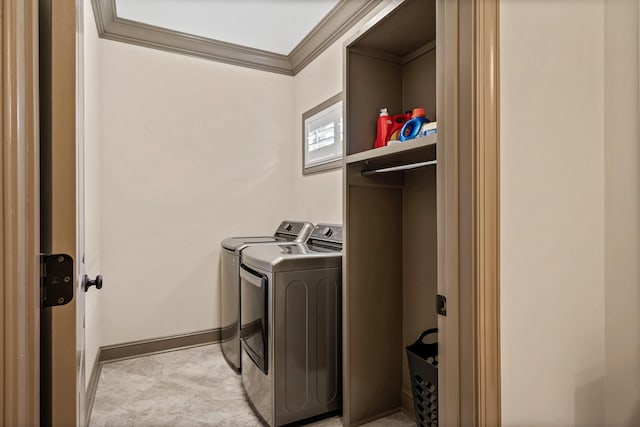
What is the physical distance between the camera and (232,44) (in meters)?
3.02

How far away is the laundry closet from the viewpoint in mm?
1805

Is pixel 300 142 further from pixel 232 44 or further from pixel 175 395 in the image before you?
pixel 175 395

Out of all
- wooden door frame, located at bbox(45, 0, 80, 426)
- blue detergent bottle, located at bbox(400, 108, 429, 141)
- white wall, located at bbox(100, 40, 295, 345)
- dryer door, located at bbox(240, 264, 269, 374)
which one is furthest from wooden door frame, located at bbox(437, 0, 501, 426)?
white wall, located at bbox(100, 40, 295, 345)

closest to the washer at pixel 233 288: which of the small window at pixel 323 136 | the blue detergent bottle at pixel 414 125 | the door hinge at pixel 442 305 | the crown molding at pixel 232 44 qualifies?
the small window at pixel 323 136

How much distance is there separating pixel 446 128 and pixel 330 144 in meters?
1.77

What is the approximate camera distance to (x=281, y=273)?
1.77m

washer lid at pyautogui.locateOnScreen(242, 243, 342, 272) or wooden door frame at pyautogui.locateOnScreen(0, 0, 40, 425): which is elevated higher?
wooden door frame at pyautogui.locateOnScreen(0, 0, 40, 425)

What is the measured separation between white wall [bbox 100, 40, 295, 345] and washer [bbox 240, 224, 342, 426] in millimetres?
1120

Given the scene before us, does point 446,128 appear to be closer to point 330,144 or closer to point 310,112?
point 330,144

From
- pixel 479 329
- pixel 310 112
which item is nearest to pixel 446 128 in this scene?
pixel 479 329

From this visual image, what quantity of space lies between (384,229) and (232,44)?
216 cm

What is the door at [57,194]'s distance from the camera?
0.62 m

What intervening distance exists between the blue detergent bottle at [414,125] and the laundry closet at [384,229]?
10cm

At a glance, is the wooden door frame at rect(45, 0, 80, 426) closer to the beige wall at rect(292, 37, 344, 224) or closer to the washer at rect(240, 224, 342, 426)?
the washer at rect(240, 224, 342, 426)
